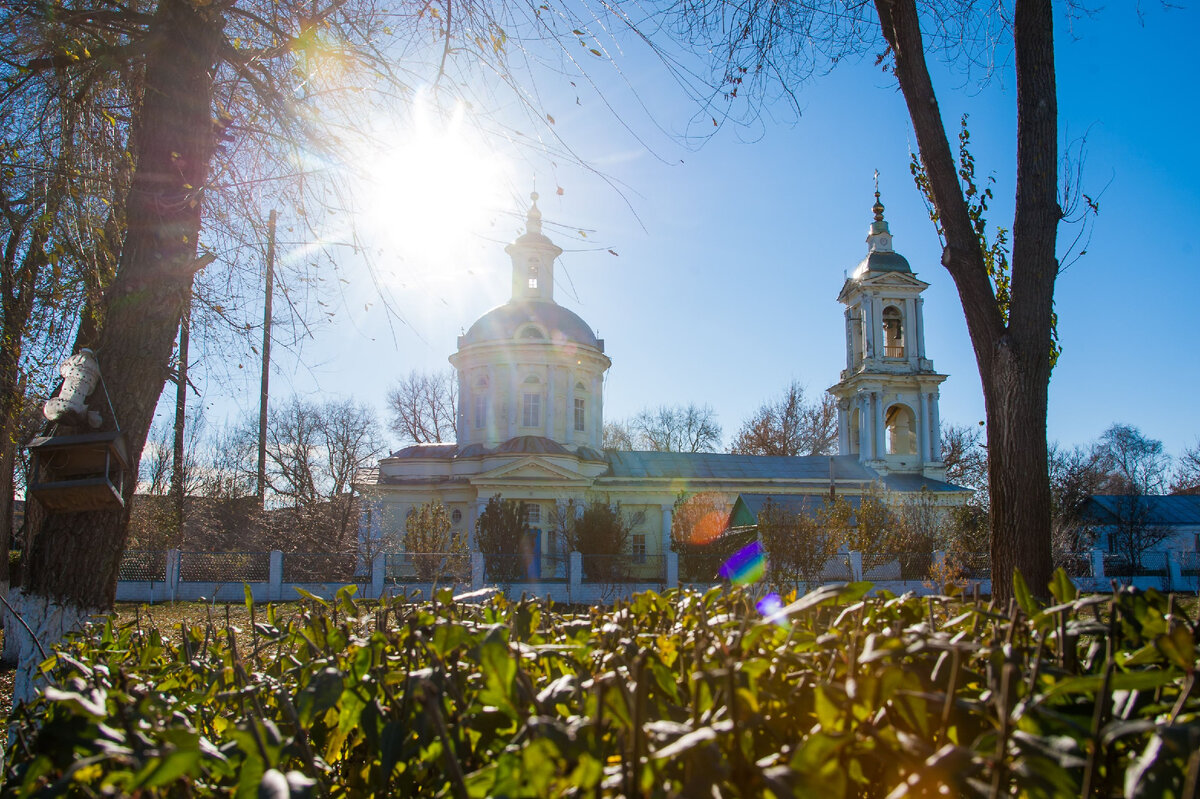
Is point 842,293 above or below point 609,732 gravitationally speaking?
above

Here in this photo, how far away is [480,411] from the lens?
112 feet

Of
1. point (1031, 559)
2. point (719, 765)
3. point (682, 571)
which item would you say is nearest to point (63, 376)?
point (719, 765)

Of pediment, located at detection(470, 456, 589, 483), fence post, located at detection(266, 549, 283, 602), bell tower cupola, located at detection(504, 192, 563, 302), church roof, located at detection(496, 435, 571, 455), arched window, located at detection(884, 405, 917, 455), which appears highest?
bell tower cupola, located at detection(504, 192, 563, 302)

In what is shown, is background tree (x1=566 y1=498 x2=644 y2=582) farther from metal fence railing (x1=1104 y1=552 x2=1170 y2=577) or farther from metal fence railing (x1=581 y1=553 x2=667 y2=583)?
metal fence railing (x1=1104 y1=552 x2=1170 y2=577)

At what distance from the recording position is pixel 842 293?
117ft

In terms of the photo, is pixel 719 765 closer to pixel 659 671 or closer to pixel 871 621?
pixel 659 671

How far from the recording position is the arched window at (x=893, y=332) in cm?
3503

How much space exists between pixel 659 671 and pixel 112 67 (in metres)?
5.32

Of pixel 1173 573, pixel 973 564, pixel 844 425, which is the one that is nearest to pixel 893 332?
pixel 844 425

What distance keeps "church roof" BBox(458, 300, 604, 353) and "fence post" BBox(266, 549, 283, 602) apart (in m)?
13.3

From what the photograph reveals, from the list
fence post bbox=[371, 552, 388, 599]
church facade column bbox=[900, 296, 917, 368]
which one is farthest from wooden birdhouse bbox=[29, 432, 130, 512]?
church facade column bbox=[900, 296, 917, 368]

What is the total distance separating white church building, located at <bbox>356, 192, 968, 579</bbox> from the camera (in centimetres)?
3238

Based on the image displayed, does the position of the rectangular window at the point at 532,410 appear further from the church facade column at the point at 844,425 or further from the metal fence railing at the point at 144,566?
the metal fence railing at the point at 144,566

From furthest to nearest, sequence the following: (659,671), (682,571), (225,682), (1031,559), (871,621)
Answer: (682,571), (1031,559), (225,682), (871,621), (659,671)
